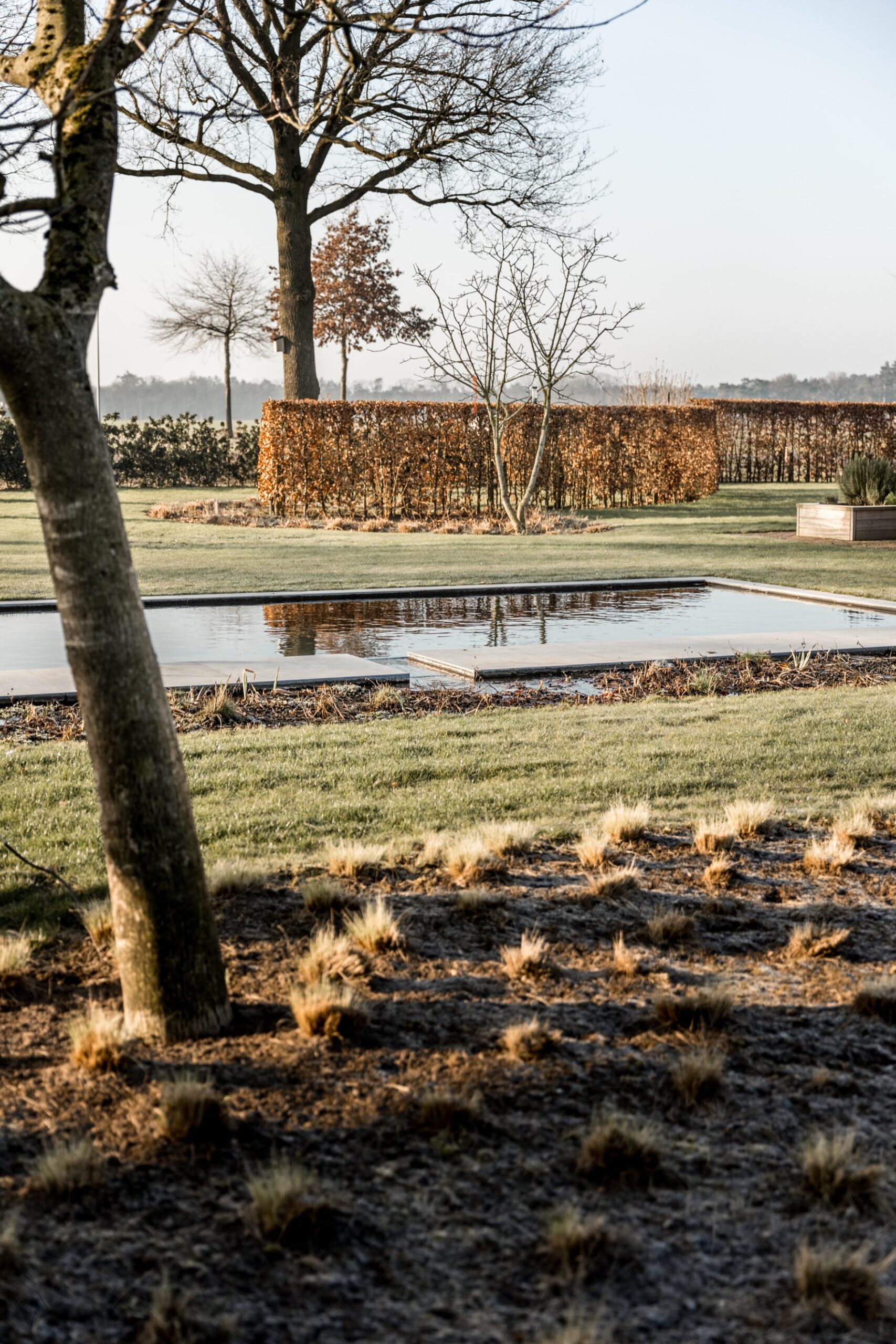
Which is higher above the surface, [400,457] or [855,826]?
[400,457]

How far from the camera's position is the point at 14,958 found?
10.1 feet

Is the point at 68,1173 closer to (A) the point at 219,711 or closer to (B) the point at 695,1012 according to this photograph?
(B) the point at 695,1012

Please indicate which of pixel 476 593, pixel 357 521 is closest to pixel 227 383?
pixel 357 521

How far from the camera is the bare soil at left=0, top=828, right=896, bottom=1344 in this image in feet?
6.15

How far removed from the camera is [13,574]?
41.5 ft

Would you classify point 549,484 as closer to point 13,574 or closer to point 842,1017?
point 13,574

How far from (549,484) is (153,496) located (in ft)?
28.4

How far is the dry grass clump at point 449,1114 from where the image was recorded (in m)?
2.39

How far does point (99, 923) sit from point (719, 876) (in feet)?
6.23

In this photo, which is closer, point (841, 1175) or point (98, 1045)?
point (841, 1175)

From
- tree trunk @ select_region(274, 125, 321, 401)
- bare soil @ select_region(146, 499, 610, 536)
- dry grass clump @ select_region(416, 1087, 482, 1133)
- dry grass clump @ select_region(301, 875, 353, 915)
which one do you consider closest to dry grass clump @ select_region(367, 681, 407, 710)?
→ dry grass clump @ select_region(301, 875, 353, 915)

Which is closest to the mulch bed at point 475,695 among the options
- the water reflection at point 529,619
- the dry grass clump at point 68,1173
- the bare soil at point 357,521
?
the water reflection at point 529,619

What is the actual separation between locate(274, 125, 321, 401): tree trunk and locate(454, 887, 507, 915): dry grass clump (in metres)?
20.7

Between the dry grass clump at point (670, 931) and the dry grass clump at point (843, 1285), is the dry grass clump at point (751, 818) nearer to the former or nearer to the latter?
the dry grass clump at point (670, 931)
